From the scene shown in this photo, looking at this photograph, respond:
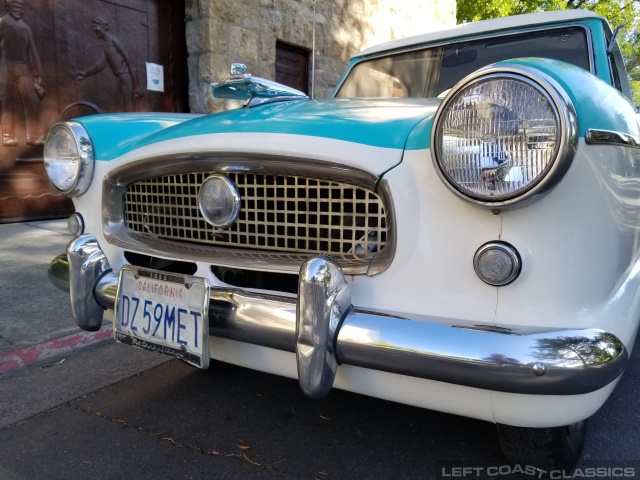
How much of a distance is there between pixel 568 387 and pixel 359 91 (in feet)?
7.02

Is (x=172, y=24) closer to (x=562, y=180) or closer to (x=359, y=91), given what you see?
(x=359, y=91)

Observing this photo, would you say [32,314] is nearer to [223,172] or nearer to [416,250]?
[223,172]

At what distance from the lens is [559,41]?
2.43 metres

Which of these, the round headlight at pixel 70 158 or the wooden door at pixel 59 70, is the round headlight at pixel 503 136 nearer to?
the round headlight at pixel 70 158

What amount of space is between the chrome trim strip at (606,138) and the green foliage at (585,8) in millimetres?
7834

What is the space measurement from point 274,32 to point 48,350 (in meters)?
5.27

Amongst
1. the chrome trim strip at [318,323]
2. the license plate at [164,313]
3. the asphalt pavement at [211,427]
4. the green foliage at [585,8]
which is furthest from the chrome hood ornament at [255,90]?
the green foliage at [585,8]

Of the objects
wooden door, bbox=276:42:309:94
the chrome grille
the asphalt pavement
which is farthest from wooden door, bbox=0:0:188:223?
the chrome grille

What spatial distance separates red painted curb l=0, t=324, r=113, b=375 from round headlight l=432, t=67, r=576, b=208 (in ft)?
7.09

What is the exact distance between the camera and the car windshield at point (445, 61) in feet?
7.92

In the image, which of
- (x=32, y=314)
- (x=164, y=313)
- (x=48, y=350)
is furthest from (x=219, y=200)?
(x=32, y=314)

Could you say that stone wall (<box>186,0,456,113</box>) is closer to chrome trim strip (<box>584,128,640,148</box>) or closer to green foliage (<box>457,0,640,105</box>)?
green foliage (<box>457,0,640,105</box>)

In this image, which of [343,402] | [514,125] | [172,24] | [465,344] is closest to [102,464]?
[343,402]

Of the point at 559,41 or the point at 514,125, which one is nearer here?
the point at 514,125
